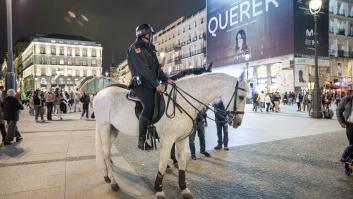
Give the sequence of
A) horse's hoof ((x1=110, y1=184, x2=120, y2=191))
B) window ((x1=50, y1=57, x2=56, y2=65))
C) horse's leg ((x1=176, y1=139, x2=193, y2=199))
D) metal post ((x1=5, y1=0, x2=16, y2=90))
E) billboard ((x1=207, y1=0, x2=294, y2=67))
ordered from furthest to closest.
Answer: window ((x1=50, y1=57, x2=56, y2=65)) < billboard ((x1=207, y1=0, x2=294, y2=67)) < metal post ((x1=5, y1=0, x2=16, y2=90)) < horse's hoof ((x1=110, y1=184, x2=120, y2=191)) < horse's leg ((x1=176, y1=139, x2=193, y2=199))

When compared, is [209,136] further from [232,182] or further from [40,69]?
[40,69]

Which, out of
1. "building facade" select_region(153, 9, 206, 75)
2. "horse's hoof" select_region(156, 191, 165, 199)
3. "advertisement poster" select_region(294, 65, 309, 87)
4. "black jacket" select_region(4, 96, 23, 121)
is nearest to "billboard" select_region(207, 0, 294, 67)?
"advertisement poster" select_region(294, 65, 309, 87)

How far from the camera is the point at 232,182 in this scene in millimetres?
4785

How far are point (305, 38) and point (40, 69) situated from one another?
8155 centimetres

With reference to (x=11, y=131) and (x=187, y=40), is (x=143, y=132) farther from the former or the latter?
(x=187, y=40)

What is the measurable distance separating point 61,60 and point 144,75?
96.9 metres

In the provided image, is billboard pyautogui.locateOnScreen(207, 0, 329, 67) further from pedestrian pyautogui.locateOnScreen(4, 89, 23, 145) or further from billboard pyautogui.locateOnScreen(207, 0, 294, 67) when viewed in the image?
pedestrian pyautogui.locateOnScreen(4, 89, 23, 145)

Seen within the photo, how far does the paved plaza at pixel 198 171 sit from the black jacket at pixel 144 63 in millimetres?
1702

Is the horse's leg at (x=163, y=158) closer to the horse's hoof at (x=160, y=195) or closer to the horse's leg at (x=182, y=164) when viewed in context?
the horse's hoof at (x=160, y=195)

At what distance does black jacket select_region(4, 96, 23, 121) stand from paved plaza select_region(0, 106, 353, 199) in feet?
3.19

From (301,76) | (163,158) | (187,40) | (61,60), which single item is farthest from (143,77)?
(61,60)

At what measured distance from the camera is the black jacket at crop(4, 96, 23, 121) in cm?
864

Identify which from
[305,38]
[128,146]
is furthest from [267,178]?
[305,38]

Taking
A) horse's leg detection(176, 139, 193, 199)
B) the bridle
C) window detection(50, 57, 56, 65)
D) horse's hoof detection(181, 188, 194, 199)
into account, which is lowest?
horse's hoof detection(181, 188, 194, 199)
